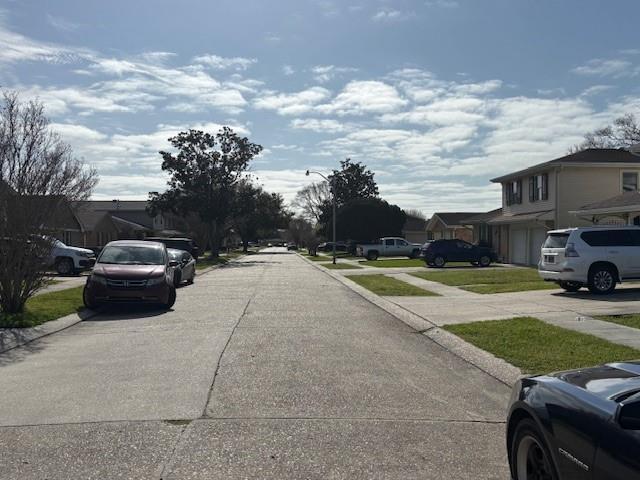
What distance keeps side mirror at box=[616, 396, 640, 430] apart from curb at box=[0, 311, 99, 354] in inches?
381

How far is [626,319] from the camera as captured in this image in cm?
1278

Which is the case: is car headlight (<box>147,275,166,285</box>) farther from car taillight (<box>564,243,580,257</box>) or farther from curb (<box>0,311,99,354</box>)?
car taillight (<box>564,243,580,257</box>)

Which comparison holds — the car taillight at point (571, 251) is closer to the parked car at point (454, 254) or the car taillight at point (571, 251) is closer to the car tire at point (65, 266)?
the parked car at point (454, 254)

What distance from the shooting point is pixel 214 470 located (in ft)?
16.2

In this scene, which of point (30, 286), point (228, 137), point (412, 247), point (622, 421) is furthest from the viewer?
point (228, 137)

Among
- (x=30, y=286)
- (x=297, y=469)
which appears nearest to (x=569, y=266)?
(x=30, y=286)

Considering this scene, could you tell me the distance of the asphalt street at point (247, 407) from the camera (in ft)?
16.8

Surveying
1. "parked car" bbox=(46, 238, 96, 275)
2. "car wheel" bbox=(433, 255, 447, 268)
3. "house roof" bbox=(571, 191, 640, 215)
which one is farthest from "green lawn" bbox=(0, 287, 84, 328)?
"car wheel" bbox=(433, 255, 447, 268)

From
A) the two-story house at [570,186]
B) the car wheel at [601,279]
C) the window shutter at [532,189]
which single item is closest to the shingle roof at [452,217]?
the window shutter at [532,189]

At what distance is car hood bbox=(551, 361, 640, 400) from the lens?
3510 millimetres

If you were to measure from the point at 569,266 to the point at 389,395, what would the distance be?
1228 centimetres

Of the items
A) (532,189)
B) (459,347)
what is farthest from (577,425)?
(532,189)

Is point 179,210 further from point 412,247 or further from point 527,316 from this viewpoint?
point 527,316

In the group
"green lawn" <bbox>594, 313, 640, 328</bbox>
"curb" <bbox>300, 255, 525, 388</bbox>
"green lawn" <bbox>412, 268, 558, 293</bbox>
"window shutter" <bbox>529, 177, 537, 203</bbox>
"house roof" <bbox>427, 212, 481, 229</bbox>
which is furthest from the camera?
"house roof" <bbox>427, 212, 481, 229</bbox>
